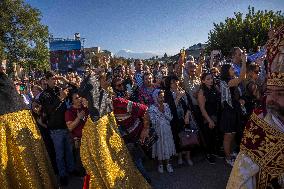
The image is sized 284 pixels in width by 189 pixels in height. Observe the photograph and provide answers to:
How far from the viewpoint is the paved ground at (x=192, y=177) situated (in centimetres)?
552

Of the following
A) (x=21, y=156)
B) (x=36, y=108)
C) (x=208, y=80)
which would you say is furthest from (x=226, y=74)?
(x=21, y=156)

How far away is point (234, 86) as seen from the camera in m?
6.34

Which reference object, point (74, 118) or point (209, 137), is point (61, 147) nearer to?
point (74, 118)

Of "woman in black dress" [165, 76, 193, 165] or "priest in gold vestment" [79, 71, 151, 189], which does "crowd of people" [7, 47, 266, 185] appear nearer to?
"woman in black dress" [165, 76, 193, 165]

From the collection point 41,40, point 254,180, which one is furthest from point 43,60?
point 254,180

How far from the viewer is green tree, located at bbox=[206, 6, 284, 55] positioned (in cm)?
3253

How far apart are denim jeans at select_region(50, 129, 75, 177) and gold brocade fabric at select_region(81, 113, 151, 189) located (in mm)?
2160

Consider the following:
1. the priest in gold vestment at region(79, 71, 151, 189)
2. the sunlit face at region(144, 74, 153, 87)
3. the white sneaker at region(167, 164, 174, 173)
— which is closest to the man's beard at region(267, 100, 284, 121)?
the priest in gold vestment at region(79, 71, 151, 189)

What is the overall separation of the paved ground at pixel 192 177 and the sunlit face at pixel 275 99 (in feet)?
11.8

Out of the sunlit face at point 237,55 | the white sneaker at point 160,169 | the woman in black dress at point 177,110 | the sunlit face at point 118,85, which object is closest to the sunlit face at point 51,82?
the sunlit face at point 118,85

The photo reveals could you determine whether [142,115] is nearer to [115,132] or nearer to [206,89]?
[115,132]

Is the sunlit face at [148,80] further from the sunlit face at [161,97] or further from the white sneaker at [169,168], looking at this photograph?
the white sneaker at [169,168]

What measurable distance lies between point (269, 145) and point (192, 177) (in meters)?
4.00

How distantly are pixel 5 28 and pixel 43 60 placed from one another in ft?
16.1
